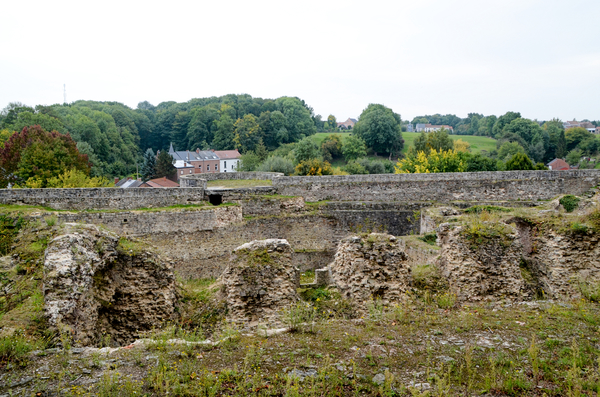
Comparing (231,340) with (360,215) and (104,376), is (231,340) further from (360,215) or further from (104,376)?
(360,215)

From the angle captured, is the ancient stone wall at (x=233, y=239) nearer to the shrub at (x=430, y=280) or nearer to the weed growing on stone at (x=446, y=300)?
the shrub at (x=430, y=280)

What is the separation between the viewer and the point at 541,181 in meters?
22.0

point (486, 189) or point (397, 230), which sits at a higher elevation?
point (486, 189)

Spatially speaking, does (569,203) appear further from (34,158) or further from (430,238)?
Result: (34,158)

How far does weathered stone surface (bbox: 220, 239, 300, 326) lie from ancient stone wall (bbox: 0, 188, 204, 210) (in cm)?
1000

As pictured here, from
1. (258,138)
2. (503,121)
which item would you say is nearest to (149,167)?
(258,138)

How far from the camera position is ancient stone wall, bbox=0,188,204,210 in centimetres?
1644

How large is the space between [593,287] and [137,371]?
10.1 metres

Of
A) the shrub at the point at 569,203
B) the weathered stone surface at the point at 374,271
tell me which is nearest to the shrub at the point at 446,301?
the weathered stone surface at the point at 374,271

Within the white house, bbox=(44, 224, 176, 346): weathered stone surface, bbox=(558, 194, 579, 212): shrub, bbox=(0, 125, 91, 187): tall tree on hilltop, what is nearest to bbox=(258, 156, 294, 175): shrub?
bbox=(0, 125, 91, 187): tall tree on hilltop

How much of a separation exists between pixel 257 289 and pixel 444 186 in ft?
53.0

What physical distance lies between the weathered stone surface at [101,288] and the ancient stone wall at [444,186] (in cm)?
1357

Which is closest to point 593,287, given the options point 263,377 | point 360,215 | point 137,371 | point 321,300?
point 321,300

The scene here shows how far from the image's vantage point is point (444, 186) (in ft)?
73.9
